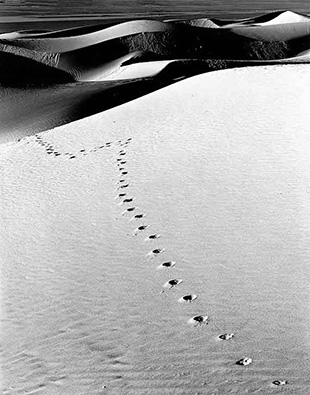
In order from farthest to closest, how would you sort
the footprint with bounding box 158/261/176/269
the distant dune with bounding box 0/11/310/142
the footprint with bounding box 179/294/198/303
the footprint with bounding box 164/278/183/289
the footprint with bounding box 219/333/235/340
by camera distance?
1. the distant dune with bounding box 0/11/310/142
2. the footprint with bounding box 158/261/176/269
3. the footprint with bounding box 164/278/183/289
4. the footprint with bounding box 179/294/198/303
5. the footprint with bounding box 219/333/235/340

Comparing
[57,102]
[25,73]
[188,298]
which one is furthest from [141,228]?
A: [25,73]

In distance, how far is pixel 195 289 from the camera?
376 centimetres

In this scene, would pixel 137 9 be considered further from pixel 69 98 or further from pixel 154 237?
pixel 154 237

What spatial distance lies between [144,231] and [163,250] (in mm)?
464

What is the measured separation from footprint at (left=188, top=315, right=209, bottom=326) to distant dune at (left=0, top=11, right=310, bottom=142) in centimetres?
1477

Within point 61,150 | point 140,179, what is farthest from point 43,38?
point 140,179

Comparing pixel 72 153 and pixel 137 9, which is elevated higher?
pixel 137 9

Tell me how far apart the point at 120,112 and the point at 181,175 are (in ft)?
15.0

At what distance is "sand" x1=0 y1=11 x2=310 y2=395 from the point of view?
3.04m

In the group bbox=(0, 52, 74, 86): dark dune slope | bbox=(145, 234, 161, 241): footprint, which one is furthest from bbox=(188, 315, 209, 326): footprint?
bbox=(0, 52, 74, 86): dark dune slope

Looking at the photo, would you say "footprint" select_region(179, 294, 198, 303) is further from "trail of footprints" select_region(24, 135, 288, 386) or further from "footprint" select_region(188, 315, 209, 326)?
"footprint" select_region(188, 315, 209, 326)

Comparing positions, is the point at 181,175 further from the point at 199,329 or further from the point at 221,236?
the point at 199,329

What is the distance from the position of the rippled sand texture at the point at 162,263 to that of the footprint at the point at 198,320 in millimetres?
10

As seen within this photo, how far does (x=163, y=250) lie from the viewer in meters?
4.45
